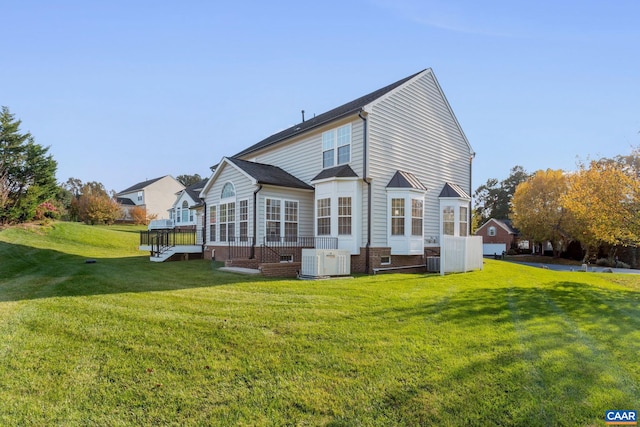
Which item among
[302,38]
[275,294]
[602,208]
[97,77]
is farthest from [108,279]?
[602,208]

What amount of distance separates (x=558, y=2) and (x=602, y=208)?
8.99 meters

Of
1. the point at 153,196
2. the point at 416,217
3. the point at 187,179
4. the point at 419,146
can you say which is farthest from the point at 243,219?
the point at 187,179

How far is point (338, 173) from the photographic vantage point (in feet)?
45.6

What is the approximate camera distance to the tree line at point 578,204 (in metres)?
14.1

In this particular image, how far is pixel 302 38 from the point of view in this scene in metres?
12.7

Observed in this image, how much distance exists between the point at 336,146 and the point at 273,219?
443cm

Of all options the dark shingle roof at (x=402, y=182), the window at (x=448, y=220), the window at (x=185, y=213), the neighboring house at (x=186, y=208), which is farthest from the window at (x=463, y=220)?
the window at (x=185, y=213)

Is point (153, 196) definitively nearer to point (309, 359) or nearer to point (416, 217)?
point (416, 217)

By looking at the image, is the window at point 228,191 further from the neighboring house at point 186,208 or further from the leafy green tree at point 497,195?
the leafy green tree at point 497,195

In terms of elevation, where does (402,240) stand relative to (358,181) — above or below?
below

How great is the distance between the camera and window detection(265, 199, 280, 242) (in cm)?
1478

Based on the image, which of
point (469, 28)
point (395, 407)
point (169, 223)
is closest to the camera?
point (395, 407)

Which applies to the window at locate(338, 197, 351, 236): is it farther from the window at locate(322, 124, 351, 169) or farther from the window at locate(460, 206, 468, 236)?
the window at locate(460, 206, 468, 236)

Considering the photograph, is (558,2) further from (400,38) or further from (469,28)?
(400,38)
